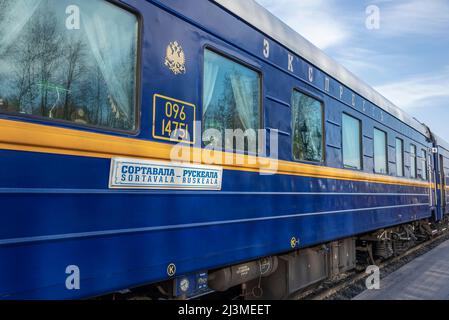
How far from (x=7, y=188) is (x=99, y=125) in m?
0.70

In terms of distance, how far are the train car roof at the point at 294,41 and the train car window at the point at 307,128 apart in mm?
521

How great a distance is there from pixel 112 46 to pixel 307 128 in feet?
9.45

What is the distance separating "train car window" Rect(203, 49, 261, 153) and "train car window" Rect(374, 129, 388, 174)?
3.86 meters

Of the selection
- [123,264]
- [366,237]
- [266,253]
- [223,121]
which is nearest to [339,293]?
[366,237]

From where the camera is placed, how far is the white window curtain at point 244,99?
378 cm

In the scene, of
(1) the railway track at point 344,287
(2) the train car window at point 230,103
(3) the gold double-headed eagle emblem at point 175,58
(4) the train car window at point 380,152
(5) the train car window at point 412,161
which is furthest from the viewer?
(5) the train car window at point 412,161

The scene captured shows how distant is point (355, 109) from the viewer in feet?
21.3

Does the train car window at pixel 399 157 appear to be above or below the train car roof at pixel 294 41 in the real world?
below

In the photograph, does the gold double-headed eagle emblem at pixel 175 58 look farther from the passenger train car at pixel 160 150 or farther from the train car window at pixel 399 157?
the train car window at pixel 399 157

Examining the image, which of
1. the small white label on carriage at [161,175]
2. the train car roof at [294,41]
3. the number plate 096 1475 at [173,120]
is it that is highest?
the train car roof at [294,41]

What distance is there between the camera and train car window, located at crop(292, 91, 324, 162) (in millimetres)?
4719

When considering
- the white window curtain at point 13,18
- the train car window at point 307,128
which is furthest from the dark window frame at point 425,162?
the white window curtain at point 13,18

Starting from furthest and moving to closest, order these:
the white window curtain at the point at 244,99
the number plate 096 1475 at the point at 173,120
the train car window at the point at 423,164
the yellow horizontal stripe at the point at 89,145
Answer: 1. the train car window at the point at 423,164
2. the white window curtain at the point at 244,99
3. the number plate 096 1475 at the point at 173,120
4. the yellow horizontal stripe at the point at 89,145

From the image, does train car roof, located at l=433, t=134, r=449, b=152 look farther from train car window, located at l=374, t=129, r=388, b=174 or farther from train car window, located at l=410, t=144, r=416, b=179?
train car window, located at l=374, t=129, r=388, b=174
